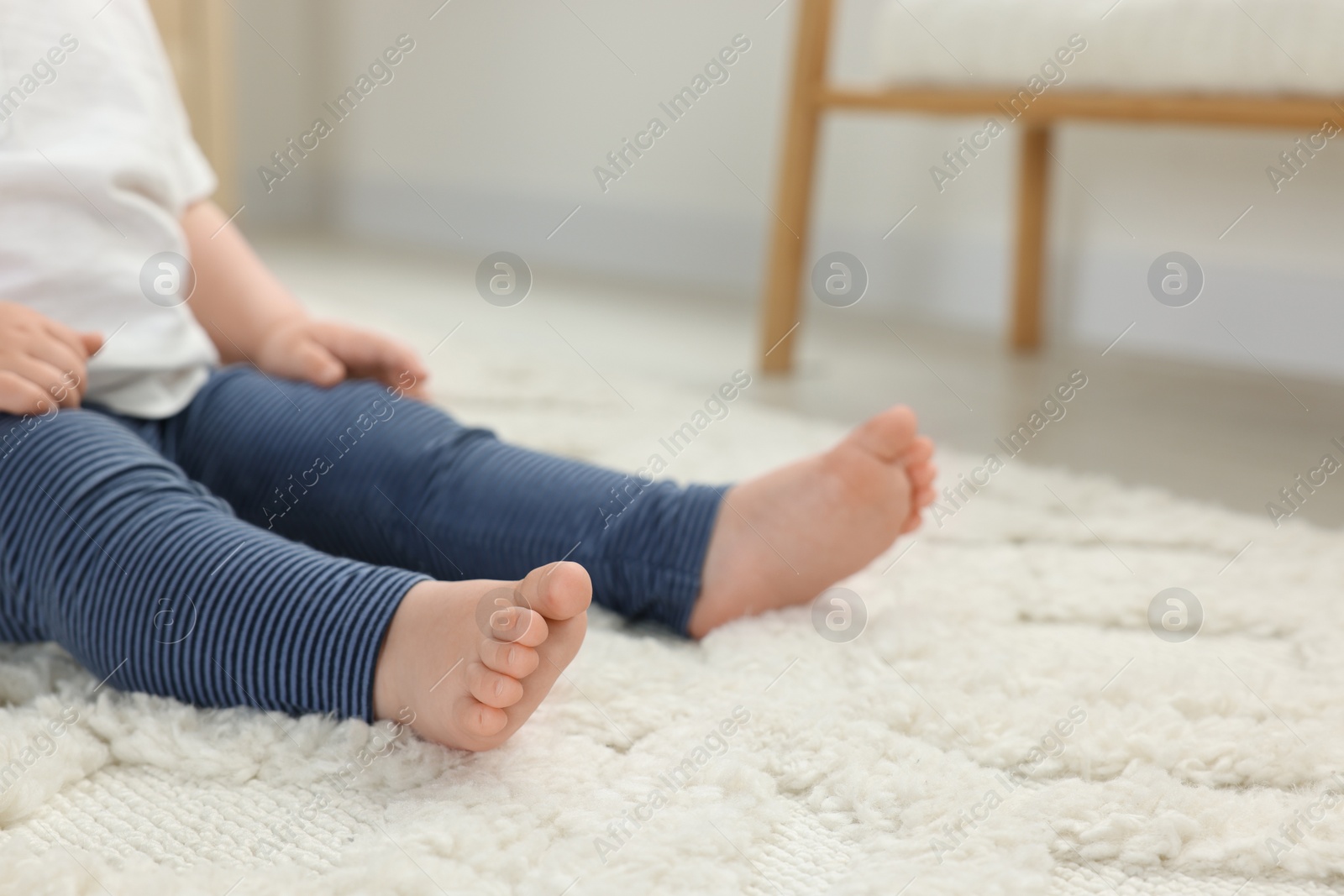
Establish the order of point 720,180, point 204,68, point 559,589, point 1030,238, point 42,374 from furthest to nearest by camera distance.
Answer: point 720,180 < point 204,68 < point 1030,238 < point 42,374 < point 559,589

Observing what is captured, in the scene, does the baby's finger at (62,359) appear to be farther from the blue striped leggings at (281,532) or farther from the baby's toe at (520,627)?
the baby's toe at (520,627)

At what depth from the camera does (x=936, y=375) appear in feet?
4.31

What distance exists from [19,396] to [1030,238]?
1.19m

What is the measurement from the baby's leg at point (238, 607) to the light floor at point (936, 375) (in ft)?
1.82

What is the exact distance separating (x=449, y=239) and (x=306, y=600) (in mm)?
1953

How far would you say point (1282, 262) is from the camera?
1.36m

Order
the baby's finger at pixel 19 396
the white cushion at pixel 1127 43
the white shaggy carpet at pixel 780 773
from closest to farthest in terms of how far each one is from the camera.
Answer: the white shaggy carpet at pixel 780 773 → the baby's finger at pixel 19 396 → the white cushion at pixel 1127 43

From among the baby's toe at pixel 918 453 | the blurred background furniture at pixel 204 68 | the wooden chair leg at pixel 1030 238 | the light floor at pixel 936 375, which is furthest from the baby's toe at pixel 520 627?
the blurred background furniture at pixel 204 68

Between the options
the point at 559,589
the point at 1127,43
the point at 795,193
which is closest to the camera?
the point at 559,589

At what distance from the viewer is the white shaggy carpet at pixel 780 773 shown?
0.39 metres

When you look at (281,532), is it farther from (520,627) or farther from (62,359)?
(520,627)

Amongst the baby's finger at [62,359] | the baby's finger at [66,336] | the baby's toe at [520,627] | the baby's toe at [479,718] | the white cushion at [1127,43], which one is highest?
the white cushion at [1127,43]

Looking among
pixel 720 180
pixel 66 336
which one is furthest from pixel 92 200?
pixel 720 180

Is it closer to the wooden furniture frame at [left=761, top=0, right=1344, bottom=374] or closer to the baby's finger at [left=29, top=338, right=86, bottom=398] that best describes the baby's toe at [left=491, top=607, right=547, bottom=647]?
the baby's finger at [left=29, top=338, right=86, bottom=398]
